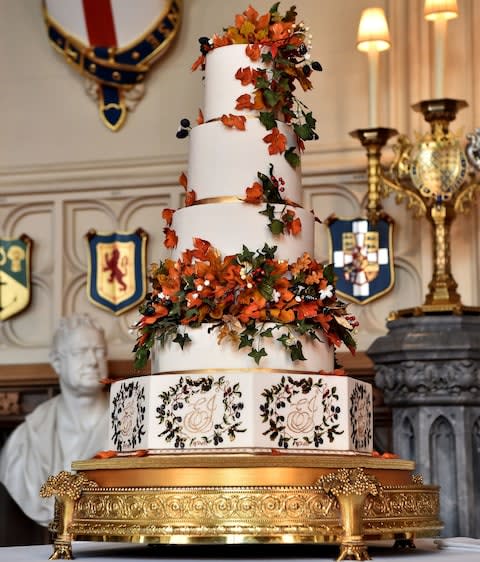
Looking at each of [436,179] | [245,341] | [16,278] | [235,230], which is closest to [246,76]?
[235,230]

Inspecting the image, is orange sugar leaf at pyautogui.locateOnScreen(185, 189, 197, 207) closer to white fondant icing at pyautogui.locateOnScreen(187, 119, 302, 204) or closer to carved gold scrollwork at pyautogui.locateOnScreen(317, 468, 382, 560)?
white fondant icing at pyautogui.locateOnScreen(187, 119, 302, 204)

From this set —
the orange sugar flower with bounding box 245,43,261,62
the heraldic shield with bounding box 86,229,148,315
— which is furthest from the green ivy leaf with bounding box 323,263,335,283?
the heraldic shield with bounding box 86,229,148,315

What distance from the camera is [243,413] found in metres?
4.42

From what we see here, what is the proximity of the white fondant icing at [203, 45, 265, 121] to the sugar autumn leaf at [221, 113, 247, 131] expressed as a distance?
0.04 metres

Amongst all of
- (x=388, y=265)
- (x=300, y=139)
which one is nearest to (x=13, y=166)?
(x=388, y=265)

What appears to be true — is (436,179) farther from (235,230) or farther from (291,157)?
(235,230)

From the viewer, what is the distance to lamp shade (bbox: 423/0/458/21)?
6824 mm

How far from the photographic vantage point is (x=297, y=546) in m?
4.88

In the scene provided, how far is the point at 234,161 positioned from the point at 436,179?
2179 millimetres

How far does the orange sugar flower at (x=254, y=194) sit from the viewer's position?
4.77 metres

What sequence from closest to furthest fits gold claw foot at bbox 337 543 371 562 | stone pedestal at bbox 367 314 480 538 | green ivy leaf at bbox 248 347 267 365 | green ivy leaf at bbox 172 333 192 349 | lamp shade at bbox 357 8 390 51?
gold claw foot at bbox 337 543 371 562 < green ivy leaf at bbox 248 347 267 365 < green ivy leaf at bbox 172 333 192 349 < stone pedestal at bbox 367 314 480 538 < lamp shade at bbox 357 8 390 51

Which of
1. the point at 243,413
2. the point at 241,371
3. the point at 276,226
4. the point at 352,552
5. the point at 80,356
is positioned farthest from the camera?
the point at 80,356

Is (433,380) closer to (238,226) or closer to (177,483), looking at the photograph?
(238,226)

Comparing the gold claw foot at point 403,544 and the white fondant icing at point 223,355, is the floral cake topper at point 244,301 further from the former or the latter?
the gold claw foot at point 403,544
